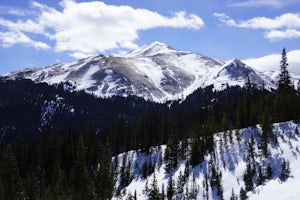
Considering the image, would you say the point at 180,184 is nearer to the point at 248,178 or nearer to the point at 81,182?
the point at 248,178

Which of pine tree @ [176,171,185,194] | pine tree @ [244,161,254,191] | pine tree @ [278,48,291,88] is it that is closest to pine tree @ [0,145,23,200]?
pine tree @ [176,171,185,194]

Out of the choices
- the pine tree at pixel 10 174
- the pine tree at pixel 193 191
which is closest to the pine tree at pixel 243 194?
the pine tree at pixel 193 191

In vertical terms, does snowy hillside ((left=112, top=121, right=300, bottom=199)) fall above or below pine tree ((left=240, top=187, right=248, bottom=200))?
above

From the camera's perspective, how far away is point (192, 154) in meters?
76.4

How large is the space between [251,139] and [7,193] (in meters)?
46.9

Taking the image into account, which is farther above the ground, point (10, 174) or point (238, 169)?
point (10, 174)

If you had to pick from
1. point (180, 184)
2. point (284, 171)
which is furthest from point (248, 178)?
point (180, 184)

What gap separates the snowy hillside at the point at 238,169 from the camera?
55906mm

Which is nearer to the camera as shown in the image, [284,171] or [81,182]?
[284,171]

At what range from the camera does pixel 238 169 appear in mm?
64250

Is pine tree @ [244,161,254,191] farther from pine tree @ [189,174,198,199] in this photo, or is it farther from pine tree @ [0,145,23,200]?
pine tree @ [0,145,23,200]

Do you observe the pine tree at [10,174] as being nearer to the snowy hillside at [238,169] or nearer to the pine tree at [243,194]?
the snowy hillside at [238,169]

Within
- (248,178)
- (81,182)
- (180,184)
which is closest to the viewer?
(248,178)

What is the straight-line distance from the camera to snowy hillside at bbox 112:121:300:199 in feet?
183
